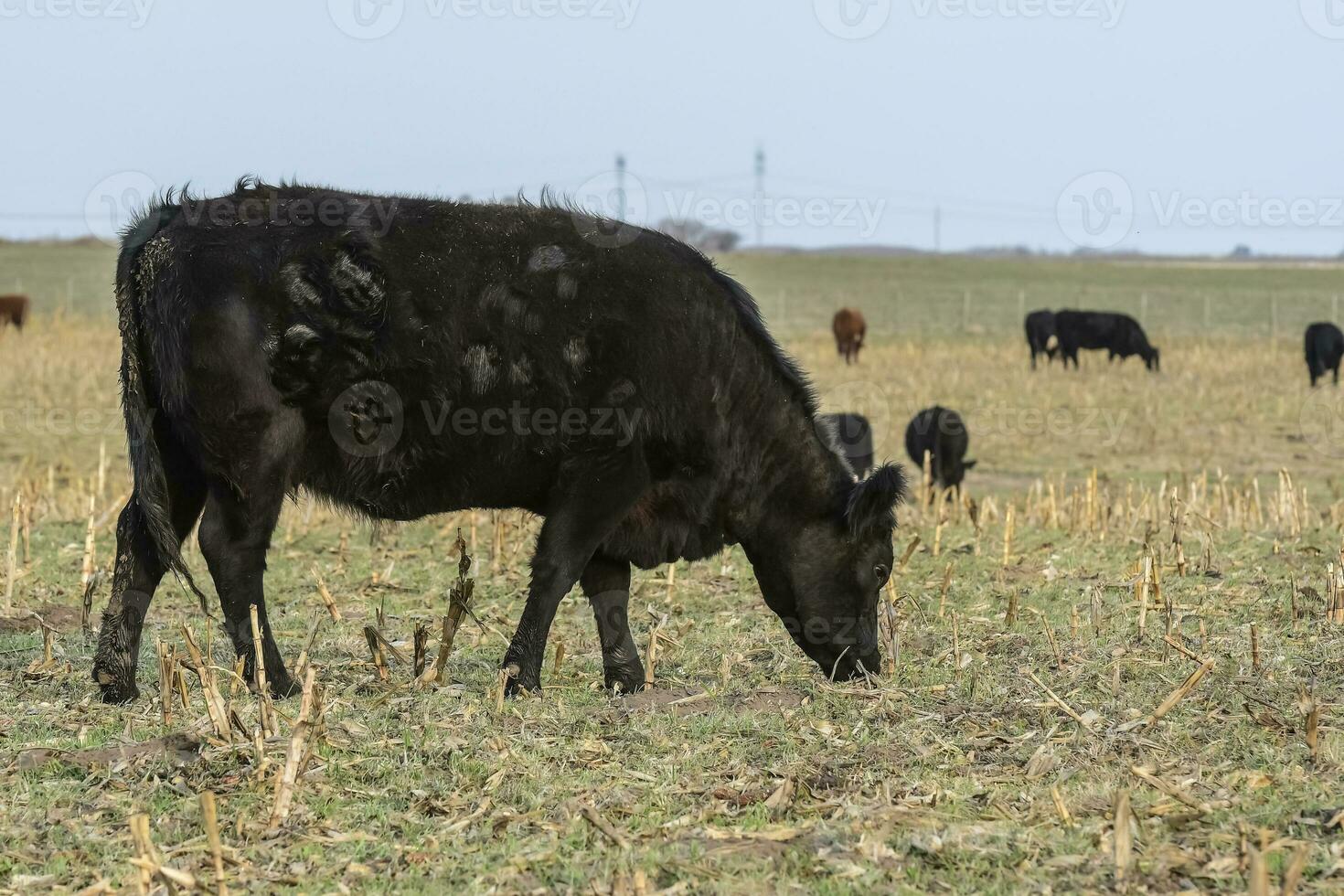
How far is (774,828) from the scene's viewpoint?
15.0ft

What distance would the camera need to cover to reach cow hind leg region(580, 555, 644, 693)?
22.5 ft

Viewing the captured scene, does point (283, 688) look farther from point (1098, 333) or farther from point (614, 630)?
point (1098, 333)

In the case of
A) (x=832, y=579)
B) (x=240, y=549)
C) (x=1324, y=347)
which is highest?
(x=1324, y=347)

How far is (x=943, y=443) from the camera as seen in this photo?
1595 centimetres

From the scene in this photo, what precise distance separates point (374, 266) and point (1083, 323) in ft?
108

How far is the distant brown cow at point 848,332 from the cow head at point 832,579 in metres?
26.2

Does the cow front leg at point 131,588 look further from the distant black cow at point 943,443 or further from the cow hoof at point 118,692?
the distant black cow at point 943,443

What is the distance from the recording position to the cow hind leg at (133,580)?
6.31m

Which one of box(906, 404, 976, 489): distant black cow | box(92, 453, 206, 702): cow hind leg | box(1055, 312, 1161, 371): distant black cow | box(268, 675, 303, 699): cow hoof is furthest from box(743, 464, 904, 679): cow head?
box(1055, 312, 1161, 371): distant black cow

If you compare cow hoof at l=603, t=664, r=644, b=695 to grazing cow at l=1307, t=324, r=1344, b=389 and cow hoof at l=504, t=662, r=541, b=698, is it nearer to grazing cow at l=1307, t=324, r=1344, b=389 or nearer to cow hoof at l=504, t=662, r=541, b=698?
cow hoof at l=504, t=662, r=541, b=698

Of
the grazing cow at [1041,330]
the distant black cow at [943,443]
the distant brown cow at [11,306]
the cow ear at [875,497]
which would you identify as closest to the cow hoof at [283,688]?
the cow ear at [875,497]

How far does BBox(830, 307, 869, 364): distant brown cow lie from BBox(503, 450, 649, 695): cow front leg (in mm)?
26879

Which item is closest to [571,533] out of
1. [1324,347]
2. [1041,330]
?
[1324,347]

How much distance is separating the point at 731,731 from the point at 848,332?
2927cm
